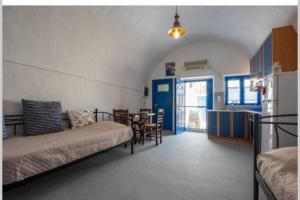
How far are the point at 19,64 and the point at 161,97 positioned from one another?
4075 mm

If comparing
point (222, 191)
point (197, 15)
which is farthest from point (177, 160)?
point (197, 15)

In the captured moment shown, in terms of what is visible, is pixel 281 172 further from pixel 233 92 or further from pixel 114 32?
pixel 233 92

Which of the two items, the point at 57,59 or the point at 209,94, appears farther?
the point at 209,94

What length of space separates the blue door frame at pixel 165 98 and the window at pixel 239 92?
1.72 meters

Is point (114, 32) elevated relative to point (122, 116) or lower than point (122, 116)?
elevated

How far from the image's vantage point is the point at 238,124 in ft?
13.5

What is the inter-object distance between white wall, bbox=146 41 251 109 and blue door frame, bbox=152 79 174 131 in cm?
31

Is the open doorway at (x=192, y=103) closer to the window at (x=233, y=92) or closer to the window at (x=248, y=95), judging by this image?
the window at (x=233, y=92)

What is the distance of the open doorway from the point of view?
17.9 feet

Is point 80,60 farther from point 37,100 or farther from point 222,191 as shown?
point 222,191

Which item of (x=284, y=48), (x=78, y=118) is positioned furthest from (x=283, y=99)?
(x=78, y=118)

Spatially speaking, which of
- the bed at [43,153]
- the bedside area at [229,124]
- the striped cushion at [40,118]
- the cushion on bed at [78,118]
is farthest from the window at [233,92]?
the striped cushion at [40,118]

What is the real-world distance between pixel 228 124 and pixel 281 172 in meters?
3.48

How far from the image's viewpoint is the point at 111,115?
4238 millimetres
